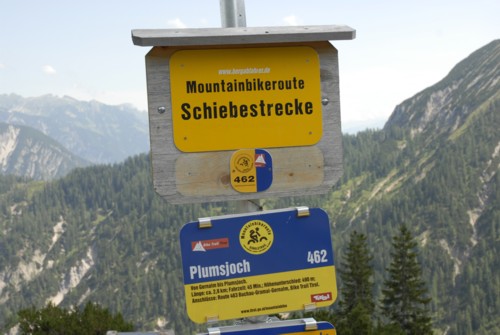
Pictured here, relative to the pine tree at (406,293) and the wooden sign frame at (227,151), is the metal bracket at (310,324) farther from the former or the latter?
the pine tree at (406,293)

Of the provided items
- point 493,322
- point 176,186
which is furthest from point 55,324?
point 493,322

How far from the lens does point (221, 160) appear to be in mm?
5555

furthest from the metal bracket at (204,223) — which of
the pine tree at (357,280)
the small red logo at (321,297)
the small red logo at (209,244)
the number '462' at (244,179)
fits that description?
the pine tree at (357,280)

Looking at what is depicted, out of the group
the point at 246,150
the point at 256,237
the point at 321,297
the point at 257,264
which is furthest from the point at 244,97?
the point at 321,297

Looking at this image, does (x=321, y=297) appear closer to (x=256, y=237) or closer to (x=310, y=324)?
(x=310, y=324)

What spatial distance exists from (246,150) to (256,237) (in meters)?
0.85

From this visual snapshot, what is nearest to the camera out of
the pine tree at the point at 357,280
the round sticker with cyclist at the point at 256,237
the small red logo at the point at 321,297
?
the round sticker with cyclist at the point at 256,237

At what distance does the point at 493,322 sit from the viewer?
175m

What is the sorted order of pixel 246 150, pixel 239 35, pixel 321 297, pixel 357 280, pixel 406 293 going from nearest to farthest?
pixel 239 35 → pixel 321 297 → pixel 246 150 → pixel 406 293 → pixel 357 280

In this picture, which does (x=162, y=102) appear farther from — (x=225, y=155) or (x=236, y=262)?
(x=236, y=262)

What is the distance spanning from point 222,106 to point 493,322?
191 meters

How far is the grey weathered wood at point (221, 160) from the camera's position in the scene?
544cm

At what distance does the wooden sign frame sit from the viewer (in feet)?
17.5

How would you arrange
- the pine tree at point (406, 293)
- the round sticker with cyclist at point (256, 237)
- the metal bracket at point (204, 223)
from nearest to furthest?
the metal bracket at point (204, 223) < the round sticker with cyclist at point (256, 237) < the pine tree at point (406, 293)
